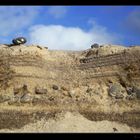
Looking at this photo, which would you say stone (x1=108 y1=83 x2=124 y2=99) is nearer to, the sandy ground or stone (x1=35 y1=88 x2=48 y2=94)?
the sandy ground

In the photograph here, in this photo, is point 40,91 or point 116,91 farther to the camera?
point 116,91

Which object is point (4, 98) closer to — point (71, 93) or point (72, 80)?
point (71, 93)

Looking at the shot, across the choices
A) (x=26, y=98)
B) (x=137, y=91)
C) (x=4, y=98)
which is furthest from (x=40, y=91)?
(x=137, y=91)

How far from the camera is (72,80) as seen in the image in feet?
108

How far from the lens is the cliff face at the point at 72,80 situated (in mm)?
28094

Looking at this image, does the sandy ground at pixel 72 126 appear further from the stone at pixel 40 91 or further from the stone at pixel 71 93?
the stone at pixel 40 91

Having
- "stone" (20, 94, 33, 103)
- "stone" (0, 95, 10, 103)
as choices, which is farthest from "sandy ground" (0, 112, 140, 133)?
"stone" (0, 95, 10, 103)

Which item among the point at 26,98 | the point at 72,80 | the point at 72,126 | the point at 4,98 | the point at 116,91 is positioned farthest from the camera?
the point at 72,80

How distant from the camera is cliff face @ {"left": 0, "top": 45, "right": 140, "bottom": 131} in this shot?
28094mm

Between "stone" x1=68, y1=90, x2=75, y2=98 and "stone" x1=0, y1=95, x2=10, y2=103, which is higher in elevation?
"stone" x1=68, y1=90, x2=75, y2=98

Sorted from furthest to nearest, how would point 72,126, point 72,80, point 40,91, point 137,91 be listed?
point 72,80, point 40,91, point 137,91, point 72,126

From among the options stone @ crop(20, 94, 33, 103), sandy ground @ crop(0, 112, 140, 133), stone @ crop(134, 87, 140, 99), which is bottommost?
sandy ground @ crop(0, 112, 140, 133)

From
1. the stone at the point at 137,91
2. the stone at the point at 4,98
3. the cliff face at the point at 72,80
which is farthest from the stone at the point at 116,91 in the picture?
the stone at the point at 4,98

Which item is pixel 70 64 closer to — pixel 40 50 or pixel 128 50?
pixel 40 50
